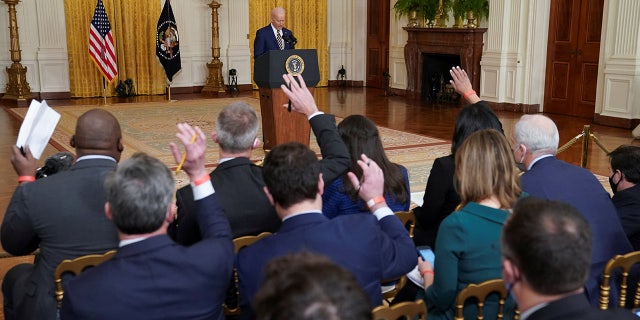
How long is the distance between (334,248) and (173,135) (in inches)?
288

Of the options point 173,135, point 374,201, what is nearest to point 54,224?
point 374,201

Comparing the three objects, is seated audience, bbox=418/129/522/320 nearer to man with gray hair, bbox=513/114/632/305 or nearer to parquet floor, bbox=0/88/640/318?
man with gray hair, bbox=513/114/632/305

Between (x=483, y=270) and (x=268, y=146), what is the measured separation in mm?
5231

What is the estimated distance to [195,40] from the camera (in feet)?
46.6

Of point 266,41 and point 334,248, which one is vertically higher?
point 266,41

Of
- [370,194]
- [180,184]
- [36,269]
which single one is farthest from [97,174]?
[180,184]

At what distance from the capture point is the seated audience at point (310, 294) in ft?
3.73

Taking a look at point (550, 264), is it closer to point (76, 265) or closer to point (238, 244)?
point (238, 244)

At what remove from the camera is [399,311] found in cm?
183

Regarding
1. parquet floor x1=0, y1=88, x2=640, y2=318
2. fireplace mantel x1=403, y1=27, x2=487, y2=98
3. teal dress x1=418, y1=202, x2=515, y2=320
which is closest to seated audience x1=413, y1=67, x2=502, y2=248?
teal dress x1=418, y1=202, x2=515, y2=320

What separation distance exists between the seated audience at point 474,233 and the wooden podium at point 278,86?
14.0 feet

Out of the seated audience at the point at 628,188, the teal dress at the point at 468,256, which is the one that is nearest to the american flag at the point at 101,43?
the seated audience at the point at 628,188

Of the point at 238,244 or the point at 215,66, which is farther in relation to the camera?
the point at 215,66

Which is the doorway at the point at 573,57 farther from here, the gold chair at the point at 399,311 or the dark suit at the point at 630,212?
the gold chair at the point at 399,311
